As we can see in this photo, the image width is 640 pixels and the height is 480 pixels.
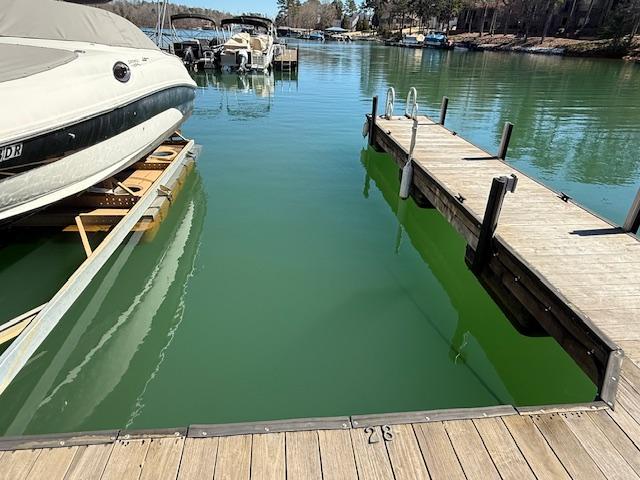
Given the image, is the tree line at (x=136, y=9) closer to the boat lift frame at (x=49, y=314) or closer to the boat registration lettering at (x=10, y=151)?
the boat lift frame at (x=49, y=314)

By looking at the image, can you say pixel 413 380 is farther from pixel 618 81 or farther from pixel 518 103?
pixel 618 81

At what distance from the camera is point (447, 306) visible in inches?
204

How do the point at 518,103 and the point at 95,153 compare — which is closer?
the point at 95,153

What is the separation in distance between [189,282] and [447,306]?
3351 millimetres

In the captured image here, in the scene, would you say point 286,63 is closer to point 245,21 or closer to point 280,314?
point 245,21

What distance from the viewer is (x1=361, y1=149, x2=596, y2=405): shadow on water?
393cm

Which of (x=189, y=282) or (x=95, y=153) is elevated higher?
(x=95, y=153)

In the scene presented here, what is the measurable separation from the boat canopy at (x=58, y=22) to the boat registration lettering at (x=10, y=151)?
2708 millimetres

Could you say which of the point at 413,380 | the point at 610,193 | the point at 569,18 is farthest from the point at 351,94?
the point at 569,18

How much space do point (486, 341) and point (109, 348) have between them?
13.3 feet

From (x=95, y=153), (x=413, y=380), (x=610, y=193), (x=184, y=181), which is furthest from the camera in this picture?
(x=610, y=193)

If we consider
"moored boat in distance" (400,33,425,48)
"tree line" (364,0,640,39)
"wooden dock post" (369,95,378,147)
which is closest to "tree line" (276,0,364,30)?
"tree line" (364,0,640,39)

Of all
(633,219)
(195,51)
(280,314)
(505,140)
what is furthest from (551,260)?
(195,51)

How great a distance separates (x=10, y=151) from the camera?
3.62 metres
